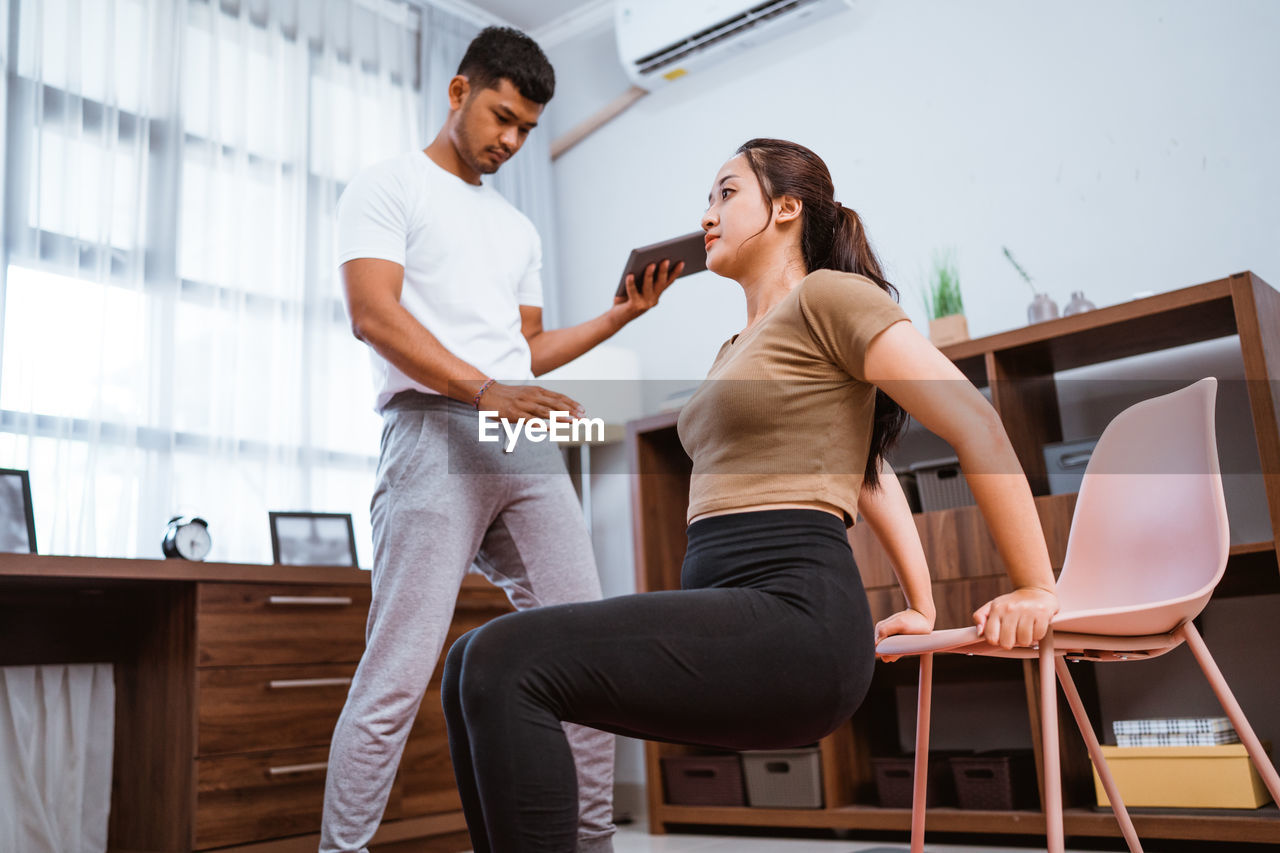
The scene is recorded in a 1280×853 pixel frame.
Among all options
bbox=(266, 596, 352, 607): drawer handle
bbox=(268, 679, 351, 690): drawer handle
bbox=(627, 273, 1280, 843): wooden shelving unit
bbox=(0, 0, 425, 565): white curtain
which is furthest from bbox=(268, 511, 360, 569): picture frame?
bbox=(627, 273, 1280, 843): wooden shelving unit

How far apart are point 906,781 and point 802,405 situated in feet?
5.85

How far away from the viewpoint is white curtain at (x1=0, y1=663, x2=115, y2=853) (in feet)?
7.97

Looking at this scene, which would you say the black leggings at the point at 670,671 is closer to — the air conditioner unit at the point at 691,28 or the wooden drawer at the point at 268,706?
the wooden drawer at the point at 268,706

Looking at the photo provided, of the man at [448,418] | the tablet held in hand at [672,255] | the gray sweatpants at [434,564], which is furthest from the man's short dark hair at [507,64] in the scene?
the gray sweatpants at [434,564]

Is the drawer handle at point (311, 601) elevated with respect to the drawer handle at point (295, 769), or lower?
elevated

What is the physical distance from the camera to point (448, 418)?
1.78 m

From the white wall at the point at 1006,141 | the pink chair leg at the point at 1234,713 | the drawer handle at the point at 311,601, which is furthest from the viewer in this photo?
the white wall at the point at 1006,141

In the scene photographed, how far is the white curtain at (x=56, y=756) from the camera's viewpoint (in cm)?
243

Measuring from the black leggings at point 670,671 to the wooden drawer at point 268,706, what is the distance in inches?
59.1

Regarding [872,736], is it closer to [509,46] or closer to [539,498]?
[539,498]

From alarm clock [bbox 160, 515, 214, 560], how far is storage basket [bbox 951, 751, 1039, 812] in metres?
1.85

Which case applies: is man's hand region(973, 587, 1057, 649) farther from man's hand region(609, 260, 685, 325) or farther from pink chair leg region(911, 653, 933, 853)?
man's hand region(609, 260, 685, 325)

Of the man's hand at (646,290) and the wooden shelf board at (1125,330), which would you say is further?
the wooden shelf board at (1125,330)

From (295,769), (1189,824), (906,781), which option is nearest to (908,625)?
(1189,824)
